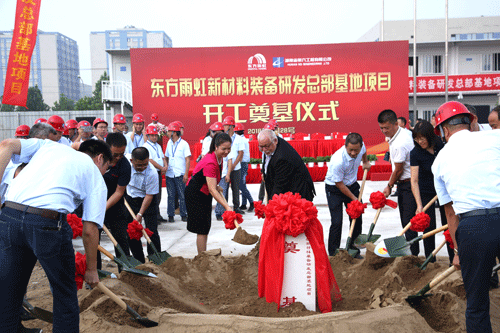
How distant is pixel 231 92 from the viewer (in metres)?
16.0

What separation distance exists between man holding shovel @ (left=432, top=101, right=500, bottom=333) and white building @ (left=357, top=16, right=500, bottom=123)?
79.6ft

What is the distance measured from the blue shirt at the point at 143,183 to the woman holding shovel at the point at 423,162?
9.36ft

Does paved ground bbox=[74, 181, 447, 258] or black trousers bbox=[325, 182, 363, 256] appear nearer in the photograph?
black trousers bbox=[325, 182, 363, 256]

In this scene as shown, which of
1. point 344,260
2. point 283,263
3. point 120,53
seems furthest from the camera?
point 120,53

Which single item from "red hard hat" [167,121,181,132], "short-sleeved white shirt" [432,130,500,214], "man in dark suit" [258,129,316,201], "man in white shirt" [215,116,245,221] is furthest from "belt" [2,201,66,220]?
"red hard hat" [167,121,181,132]

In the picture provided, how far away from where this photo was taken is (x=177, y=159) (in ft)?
26.5

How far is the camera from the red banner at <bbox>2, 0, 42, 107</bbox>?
29.6 ft

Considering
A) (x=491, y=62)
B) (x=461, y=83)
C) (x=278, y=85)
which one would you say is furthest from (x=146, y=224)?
(x=491, y=62)

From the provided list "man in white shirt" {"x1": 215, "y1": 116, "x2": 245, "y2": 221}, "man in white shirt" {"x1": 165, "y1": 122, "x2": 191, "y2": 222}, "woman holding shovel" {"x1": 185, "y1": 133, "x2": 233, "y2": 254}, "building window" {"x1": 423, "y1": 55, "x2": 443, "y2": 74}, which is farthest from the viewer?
"building window" {"x1": 423, "y1": 55, "x2": 443, "y2": 74}

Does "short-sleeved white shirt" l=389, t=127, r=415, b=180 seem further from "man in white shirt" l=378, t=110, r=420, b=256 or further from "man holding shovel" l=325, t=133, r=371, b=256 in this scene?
"man holding shovel" l=325, t=133, r=371, b=256

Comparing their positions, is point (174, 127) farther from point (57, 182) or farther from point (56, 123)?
point (57, 182)

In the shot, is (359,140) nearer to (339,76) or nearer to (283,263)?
(283,263)

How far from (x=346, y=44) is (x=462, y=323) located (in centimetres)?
1405

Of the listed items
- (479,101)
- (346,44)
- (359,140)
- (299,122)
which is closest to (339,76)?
(346,44)
